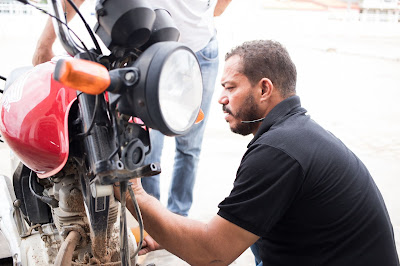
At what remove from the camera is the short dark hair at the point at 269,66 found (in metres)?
1.55

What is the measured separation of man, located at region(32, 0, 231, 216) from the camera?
7.14 ft

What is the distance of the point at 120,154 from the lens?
960 mm

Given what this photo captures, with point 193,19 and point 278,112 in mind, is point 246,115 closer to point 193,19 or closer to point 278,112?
point 278,112

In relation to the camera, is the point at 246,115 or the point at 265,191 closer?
the point at 265,191

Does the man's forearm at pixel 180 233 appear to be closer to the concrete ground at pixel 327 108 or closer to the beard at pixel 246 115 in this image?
the beard at pixel 246 115

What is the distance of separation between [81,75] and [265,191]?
691 millimetres

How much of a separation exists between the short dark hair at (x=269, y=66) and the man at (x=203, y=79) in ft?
2.12

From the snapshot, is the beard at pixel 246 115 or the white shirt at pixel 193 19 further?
the white shirt at pixel 193 19

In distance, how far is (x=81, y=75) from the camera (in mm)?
758

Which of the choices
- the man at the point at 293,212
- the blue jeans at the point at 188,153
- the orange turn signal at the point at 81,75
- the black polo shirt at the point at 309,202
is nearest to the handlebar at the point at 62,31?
the orange turn signal at the point at 81,75

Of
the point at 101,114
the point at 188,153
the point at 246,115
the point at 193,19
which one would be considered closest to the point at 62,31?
the point at 101,114

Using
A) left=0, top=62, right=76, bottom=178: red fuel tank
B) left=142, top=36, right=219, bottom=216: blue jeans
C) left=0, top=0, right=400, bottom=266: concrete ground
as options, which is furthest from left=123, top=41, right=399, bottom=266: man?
left=142, top=36, right=219, bottom=216: blue jeans

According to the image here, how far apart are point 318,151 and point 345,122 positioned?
387 cm

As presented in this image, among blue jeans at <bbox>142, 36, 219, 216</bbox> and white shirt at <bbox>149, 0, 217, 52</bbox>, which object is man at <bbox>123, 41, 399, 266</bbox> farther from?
blue jeans at <bbox>142, 36, 219, 216</bbox>
